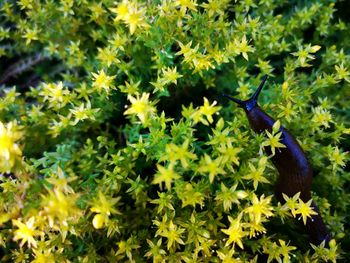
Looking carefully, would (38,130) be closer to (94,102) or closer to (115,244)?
(94,102)

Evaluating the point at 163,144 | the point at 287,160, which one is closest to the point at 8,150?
the point at 163,144

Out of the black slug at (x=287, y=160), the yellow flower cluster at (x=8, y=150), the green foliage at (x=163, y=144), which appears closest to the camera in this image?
the yellow flower cluster at (x=8, y=150)

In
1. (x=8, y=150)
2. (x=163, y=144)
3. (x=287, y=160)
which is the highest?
(x=8, y=150)

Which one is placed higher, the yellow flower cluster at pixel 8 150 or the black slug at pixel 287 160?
the yellow flower cluster at pixel 8 150

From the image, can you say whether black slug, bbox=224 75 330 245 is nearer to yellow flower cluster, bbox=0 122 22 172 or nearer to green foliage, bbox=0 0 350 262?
green foliage, bbox=0 0 350 262

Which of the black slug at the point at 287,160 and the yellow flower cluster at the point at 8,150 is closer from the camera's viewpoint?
the yellow flower cluster at the point at 8,150

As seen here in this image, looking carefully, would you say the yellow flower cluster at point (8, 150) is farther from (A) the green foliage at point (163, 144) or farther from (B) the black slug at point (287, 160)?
(B) the black slug at point (287, 160)

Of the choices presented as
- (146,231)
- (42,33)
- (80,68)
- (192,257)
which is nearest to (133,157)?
(146,231)

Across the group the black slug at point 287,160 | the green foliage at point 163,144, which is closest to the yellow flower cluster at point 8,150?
the green foliage at point 163,144

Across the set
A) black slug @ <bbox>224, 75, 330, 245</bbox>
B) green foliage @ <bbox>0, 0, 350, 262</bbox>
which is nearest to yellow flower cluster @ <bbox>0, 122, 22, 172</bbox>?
green foliage @ <bbox>0, 0, 350, 262</bbox>

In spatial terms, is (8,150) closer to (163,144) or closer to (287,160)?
(163,144)
